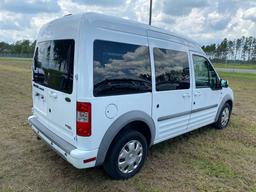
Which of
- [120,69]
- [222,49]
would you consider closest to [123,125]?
[120,69]

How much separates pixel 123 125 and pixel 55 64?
1.24 metres

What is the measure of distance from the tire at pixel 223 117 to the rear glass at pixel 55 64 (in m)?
3.96

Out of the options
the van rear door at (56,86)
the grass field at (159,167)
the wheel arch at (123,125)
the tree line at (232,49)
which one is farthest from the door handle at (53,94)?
the tree line at (232,49)

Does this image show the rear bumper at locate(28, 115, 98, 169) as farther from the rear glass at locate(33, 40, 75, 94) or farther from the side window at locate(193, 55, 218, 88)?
the side window at locate(193, 55, 218, 88)

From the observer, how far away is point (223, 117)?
548cm

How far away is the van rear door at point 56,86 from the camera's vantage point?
2.70m

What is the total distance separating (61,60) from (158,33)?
1.53 metres

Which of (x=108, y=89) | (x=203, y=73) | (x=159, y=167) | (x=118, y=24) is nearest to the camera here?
(x=108, y=89)

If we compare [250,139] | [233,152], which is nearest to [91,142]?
[233,152]

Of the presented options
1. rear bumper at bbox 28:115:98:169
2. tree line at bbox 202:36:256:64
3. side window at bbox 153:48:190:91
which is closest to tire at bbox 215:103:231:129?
side window at bbox 153:48:190:91

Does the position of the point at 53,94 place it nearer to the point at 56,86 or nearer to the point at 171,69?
the point at 56,86

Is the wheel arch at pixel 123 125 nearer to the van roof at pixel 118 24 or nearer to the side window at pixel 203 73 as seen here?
the van roof at pixel 118 24

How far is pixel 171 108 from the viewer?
366 centimetres

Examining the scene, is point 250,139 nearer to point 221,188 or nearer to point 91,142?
point 221,188
